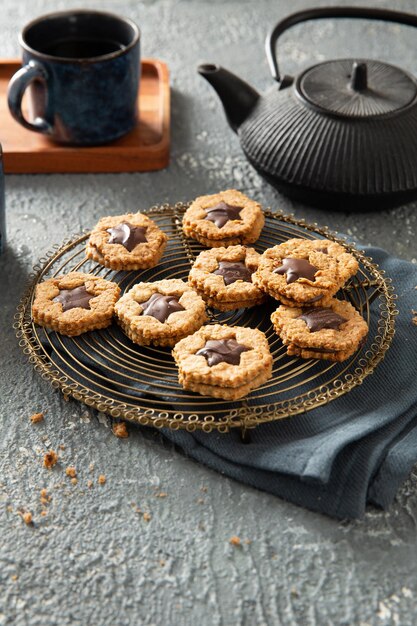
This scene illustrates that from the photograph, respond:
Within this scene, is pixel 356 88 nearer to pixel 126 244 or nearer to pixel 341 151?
pixel 341 151

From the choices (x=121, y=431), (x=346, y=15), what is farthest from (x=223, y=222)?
(x=346, y=15)

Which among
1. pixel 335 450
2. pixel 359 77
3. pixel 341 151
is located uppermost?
pixel 359 77

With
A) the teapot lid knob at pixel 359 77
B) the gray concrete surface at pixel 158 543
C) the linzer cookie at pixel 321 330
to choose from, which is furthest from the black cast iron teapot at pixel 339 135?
the gray concrete surface at pixel 158 543

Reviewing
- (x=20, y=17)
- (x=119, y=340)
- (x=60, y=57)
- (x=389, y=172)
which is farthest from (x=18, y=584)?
(x=20, y=17)

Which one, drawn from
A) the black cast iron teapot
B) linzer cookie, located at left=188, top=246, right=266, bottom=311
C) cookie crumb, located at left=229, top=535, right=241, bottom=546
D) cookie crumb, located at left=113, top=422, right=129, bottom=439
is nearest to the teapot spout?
the black cast iron teapot

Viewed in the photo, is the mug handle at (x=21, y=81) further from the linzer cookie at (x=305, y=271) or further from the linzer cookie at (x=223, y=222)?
the linzer cookie at (x=305, y=271)
